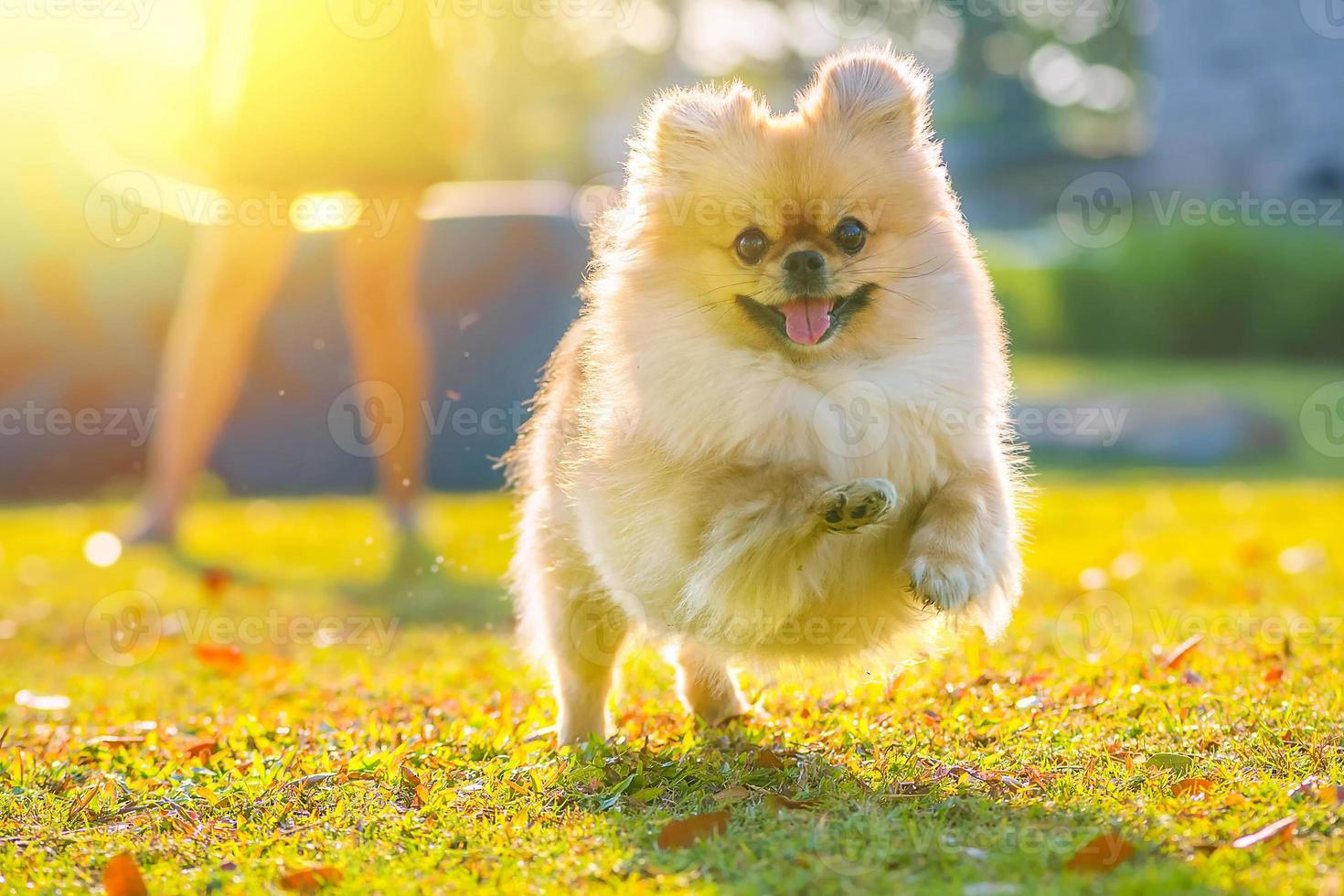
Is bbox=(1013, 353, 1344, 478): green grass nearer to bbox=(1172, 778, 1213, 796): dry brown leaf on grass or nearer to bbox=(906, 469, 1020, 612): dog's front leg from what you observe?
bbox=(906, 469, 1020, 612): dog's front leg

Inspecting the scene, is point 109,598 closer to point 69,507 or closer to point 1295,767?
point 69,507

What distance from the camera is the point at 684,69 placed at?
97.0 feet

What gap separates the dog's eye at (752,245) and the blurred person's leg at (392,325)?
11.0 feet

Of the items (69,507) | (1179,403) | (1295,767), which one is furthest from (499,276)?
(1295,767)

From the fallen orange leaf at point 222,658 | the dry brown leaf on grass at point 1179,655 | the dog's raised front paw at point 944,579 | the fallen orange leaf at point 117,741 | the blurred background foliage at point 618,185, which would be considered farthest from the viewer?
the blurred background foliage at point 618,185

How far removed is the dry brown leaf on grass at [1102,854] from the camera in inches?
102

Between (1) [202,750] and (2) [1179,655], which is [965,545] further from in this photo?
(1) [202,750]

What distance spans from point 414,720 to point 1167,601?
328 centimetres

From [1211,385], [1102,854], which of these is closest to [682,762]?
[1102,854]

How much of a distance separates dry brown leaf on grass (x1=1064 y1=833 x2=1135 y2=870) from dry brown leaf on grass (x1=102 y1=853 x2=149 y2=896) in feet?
5.64

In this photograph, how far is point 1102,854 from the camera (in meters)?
2.62

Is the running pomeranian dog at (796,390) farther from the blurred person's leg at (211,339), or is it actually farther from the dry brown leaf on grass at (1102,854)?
the blurred person's leg at (211,339)

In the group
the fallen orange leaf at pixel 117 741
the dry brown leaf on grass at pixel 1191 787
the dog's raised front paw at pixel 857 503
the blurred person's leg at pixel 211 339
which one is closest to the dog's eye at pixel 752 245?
the dog's raised front paw at pixel 857 503

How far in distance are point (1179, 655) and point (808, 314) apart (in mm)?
1727
